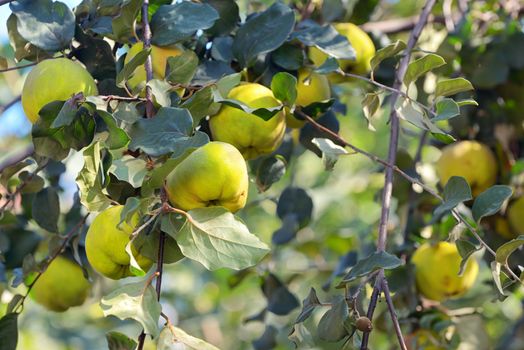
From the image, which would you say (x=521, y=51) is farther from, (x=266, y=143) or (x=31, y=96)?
(x=31, y=96)

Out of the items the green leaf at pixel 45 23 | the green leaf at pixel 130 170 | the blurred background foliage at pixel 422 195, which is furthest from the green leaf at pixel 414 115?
the green leaf at pixel 45 23

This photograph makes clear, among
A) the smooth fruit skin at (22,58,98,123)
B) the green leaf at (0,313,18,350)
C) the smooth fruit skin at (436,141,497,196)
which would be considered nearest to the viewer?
the smooth fruit skin at (22,58,98,123)

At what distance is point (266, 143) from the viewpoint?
3.72 feet

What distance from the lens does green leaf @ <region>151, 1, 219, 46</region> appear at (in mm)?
1135

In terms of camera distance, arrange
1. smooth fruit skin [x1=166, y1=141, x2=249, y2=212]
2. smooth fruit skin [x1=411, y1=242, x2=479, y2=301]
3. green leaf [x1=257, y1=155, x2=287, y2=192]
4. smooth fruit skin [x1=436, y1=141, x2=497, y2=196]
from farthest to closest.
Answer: smooth fruit skin [x1=436, y1=141, x2=497, y2=196] < smooth fruit skin [x1=411, y1=242, x2=479, y2=301] < green leaf [x1=257, y1=155, x2=287, y2=192] < smooth fruit skin [x1=166, y1=141, x2=249, y2=212]

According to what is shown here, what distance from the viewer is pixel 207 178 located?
3.10 feet

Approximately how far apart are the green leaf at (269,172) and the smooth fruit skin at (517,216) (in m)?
0.55

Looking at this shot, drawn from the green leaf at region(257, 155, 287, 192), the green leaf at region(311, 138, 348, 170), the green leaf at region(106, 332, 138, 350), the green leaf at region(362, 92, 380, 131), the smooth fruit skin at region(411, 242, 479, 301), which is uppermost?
the green leaf at region(362, 92, 380, 131)

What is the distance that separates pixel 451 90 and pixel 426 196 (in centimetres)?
61

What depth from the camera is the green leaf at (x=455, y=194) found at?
1086 mm

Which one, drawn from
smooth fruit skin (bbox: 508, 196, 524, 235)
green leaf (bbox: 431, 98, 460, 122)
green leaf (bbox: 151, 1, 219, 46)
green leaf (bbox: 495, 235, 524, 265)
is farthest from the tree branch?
smooth fruit skin (bbox: 508, 196, 524, 235)

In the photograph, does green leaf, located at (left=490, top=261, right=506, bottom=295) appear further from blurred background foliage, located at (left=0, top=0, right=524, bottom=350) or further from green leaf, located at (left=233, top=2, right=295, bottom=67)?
green leaf, located at (left=233, top=2, right=295, bottom=67)

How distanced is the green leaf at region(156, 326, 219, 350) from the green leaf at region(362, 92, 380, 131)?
40 centimetres

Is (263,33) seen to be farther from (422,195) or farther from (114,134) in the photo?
(422,195)
